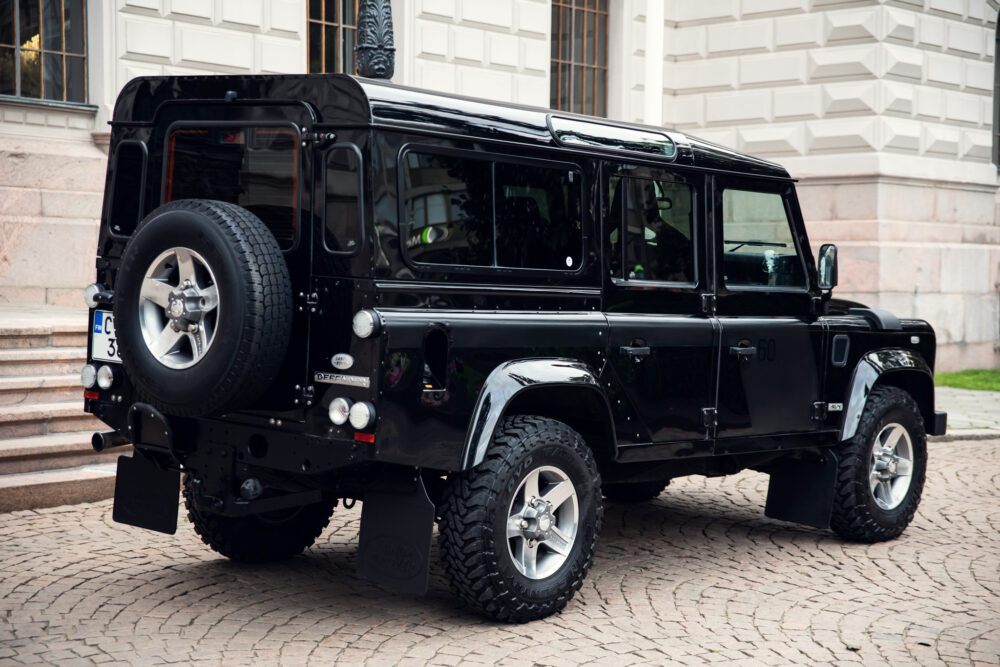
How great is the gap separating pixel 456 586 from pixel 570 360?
1.11m

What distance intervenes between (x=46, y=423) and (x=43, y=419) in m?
0.04

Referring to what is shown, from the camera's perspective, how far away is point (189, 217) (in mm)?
4848

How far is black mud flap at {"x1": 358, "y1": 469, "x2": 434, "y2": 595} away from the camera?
4.93 m

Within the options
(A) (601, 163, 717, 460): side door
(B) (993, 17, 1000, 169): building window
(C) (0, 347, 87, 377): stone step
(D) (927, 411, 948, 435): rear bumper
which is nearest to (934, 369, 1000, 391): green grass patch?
(B) (993, 17, 1000, 169): building window

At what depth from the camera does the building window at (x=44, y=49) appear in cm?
1148

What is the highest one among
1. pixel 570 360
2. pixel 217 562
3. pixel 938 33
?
pixel 938 33

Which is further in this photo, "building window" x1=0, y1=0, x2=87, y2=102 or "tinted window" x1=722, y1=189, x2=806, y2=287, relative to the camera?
"building window" x1=0, y1=0, x2=87, y2=102

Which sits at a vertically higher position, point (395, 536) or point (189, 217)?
point (189, 217)

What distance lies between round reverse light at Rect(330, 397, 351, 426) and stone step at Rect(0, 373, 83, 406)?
150 inches

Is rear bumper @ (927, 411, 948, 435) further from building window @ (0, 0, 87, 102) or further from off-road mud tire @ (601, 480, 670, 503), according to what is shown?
building window @ (0, 0, 87, 102)

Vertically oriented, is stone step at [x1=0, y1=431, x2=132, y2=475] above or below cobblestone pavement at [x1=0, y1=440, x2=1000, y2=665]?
above

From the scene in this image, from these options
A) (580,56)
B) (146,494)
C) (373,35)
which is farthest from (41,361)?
(580,56)

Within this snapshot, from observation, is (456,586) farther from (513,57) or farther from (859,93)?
(859,93)

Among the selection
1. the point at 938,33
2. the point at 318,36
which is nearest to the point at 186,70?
the point at 318,36
